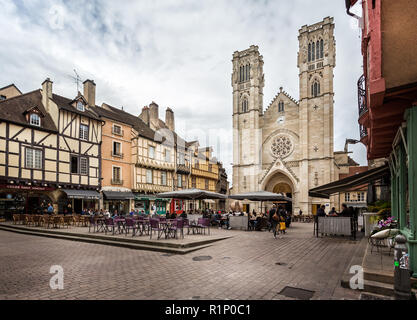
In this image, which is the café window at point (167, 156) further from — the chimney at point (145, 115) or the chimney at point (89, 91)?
the chimney at point (89, 91)

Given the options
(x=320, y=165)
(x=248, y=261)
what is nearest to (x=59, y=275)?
(x=248, y=261)

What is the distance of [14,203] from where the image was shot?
60.5 ft

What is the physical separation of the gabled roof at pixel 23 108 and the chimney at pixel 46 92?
12.8 inches

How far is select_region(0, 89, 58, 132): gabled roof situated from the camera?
17.5 metres

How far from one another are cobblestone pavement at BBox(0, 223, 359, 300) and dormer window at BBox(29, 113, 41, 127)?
12806 millimetres

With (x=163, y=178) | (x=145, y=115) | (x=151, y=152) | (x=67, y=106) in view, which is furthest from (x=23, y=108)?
(x=145, y=115)

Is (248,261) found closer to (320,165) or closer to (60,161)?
(60,161)

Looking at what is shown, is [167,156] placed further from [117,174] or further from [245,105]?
[245,105]

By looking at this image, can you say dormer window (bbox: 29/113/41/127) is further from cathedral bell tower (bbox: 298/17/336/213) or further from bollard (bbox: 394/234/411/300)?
cathedral bell tower (bbox: 298/17/336/213)

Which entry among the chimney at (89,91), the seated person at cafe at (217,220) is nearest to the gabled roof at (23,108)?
the chimney at (89,91)

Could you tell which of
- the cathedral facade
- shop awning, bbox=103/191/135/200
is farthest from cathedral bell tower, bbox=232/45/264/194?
shop awning, bbox=103/191/135/200

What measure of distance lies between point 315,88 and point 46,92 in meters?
29.7

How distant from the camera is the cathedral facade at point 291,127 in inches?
1210

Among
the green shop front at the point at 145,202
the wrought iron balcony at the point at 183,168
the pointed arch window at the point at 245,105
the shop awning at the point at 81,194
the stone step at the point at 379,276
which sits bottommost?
the green shop front at the point at 145,202
